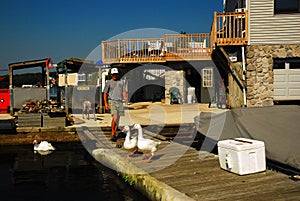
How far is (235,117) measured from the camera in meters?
6.86

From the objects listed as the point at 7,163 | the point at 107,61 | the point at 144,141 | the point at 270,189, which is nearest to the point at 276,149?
the point at 270,189

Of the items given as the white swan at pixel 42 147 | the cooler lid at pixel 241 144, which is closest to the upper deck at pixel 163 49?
the white swan at pixel 42 147

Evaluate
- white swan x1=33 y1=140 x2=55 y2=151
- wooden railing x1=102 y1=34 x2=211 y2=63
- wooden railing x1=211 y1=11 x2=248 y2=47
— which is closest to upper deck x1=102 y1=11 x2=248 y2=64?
wooden railing x1=102 y1=34 x2=211 y2=63

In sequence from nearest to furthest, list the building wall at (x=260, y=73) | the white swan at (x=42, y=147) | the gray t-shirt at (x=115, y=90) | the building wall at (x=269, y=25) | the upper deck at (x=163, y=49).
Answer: the gray t-shirt at (x=115, y=90) < the white swan at (x=42, y=147) < the building wall at (x=269, y=25) < the building wall at (x=260, y=73) < the upper deck at (x=163, y=49)

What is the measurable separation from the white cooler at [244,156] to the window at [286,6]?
11.9 m

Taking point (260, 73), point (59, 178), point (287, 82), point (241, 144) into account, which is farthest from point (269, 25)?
point (59, 178)

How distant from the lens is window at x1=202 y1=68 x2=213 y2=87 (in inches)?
924

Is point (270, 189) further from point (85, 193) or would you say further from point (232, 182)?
point (85, 193)

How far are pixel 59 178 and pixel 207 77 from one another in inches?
672

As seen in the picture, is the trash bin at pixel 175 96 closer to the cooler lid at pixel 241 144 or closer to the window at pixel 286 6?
the window at pixel 286 6

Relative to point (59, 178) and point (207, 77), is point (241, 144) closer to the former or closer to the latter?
point (59, 178)

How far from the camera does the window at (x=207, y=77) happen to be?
23469 millimetres

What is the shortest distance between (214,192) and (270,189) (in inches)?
31.3

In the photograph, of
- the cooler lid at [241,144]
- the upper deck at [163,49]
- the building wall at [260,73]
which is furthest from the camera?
the upper deck at [163,49]
